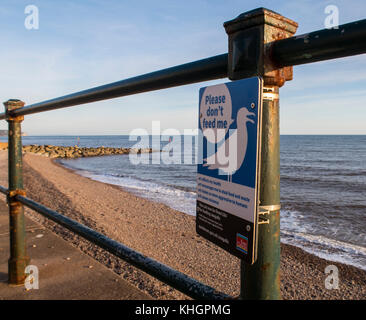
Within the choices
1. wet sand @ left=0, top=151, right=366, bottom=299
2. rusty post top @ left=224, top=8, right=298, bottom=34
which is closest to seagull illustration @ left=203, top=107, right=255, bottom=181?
rusty post top @ left=224, top=8, right=298, bottom=34

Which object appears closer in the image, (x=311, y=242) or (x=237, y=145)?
(x=237, y=145)

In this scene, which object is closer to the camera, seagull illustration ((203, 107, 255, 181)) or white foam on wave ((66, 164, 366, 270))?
seagull illustration ((203, 107, 255, 181))

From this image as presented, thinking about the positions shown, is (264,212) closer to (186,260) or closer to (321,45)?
(321,45)

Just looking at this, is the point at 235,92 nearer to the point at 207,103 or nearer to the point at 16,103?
the point at 207,103

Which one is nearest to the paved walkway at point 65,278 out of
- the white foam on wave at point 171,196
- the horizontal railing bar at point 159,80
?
the horizontal railing bar at point 159,80

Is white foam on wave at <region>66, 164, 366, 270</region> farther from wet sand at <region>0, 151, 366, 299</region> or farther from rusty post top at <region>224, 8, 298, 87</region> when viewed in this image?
rusty post top at <region>224, 8, 298, 87</region>

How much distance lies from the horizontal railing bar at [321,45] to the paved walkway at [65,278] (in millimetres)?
2304

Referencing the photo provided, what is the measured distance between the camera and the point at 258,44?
750 millimetres

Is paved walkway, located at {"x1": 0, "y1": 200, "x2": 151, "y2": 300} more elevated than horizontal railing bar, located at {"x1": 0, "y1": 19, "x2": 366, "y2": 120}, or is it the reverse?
horizontal railing bar, located at {"x1": 0, "y1": 19, "x2": 366, "y2": 120}

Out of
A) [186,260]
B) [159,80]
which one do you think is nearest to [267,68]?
[159,80]

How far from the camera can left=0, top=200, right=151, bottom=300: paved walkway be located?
2504 mm

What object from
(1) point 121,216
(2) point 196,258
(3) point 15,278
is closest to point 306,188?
(1) point 121,216

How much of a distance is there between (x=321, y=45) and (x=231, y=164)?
1.12 feet

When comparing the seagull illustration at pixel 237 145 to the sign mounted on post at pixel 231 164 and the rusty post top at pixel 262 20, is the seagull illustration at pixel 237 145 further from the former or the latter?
the rusty post top at pixel 262 20
